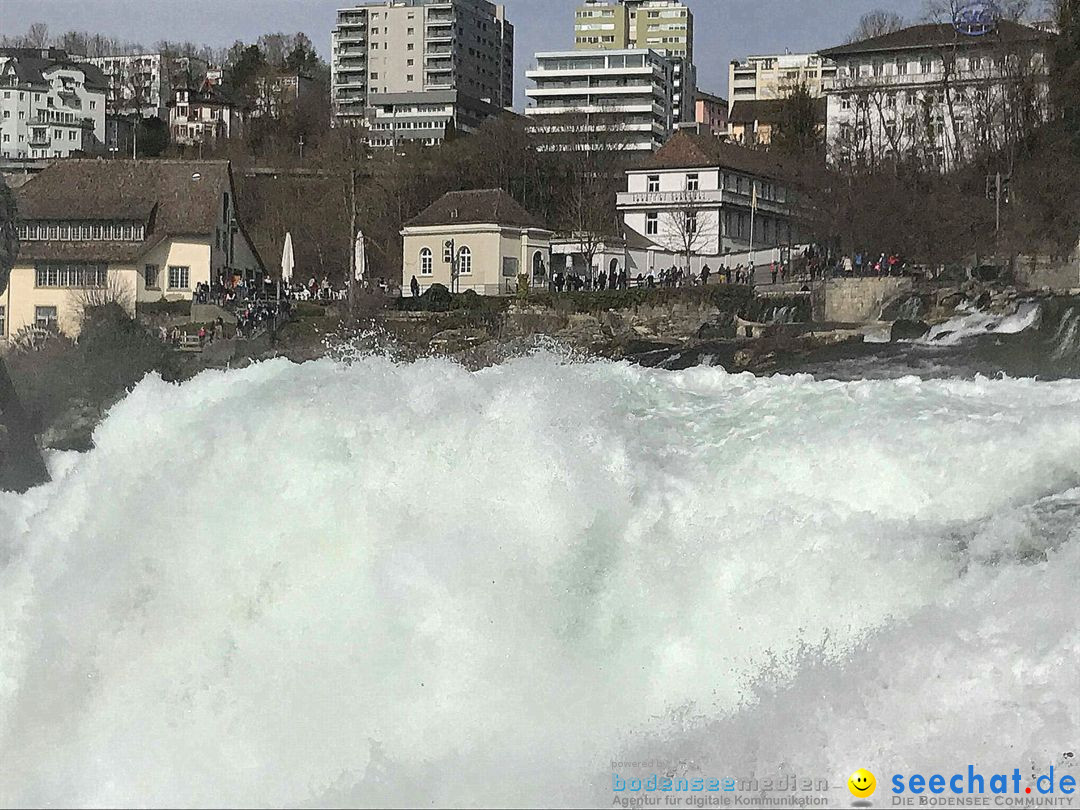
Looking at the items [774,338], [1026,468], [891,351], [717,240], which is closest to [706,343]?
[774,338]

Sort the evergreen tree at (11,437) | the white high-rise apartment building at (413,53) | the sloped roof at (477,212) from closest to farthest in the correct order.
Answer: the evergreen tree at (11,437) → the sloped roof at (477,212) → the white high-rise apartment building at (413,53)

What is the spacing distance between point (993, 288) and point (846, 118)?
32.5 m

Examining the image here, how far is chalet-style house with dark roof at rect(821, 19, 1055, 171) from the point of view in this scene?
51.6m

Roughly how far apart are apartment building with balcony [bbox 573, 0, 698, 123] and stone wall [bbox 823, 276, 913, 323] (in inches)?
3539

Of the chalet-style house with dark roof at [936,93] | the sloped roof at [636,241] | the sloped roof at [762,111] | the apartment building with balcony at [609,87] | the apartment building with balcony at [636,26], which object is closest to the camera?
the chalet-style house with dark roof at [936,93]

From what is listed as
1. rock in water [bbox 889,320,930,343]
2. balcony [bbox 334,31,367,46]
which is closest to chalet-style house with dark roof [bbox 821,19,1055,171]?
rock in water [bbox 889,320,930,343]

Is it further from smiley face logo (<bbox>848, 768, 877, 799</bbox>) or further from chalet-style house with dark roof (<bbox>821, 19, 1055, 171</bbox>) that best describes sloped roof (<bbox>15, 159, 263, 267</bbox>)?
smiley face logo (<bbox>848, 768, 877, 799</bbox>)

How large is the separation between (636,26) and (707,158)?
72888 mm

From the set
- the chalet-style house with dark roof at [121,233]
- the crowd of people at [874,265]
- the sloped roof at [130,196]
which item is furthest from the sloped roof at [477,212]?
the crowd of people at [874,265]

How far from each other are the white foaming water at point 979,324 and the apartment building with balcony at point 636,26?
94830 millimetres

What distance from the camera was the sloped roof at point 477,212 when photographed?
5481cm

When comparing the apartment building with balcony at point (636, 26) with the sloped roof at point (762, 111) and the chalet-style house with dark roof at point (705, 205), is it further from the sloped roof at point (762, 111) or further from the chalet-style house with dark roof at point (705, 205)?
→ the chalet-style house with dark roof at point (705, 205)

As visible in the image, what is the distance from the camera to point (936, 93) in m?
60.1

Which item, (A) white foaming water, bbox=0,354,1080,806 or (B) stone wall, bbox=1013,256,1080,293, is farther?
(B) stone wall, bbox=1013,256,1080,293
